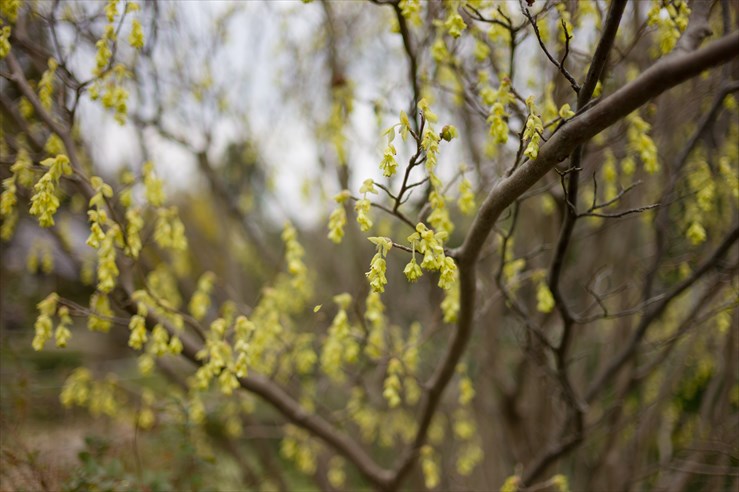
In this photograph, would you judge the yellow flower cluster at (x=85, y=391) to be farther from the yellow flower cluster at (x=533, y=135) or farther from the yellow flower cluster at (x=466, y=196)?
the yellow flower cluster at (x=533, y=135)

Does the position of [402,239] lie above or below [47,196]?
above

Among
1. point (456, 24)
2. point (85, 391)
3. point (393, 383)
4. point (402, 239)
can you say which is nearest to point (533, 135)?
point (456, 24)

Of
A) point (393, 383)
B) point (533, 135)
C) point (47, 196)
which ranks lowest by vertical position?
point (393, 383)

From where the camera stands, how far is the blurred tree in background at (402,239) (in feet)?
8.00

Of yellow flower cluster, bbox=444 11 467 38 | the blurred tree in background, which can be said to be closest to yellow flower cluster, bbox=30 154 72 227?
the blurred tree in background

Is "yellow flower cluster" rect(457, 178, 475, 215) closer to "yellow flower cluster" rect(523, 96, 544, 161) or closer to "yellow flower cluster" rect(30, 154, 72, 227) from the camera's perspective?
"yellow flower cluster" rect(523, 96, 544, 161)

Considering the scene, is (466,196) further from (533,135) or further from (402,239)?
(402,239)

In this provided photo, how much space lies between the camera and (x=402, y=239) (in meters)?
6.09

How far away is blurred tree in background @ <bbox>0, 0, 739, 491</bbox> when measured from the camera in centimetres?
244

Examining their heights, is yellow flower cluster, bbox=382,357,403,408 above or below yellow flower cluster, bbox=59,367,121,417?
above

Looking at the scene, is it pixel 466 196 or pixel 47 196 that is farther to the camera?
pixel 466 196

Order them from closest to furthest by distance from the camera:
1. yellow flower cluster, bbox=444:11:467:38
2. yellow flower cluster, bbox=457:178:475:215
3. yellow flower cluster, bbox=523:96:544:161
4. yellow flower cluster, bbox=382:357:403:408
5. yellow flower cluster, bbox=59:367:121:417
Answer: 1. yellow flower cluster, bbox=523:96:544:161
2. yellow flower cluster, bbox=444:11:467:38
3. yellow flower cluster, bbox=457:178:475:215
4. yellow flower cluster, bbox=382:357:403:408
5. yellow flower cluster, bbox=59:367:121:417

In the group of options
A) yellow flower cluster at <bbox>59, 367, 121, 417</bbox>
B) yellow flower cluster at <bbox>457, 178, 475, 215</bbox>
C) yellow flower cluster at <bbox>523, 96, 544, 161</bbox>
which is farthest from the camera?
yellow flower cluster at <bbox>59, 367, 121, 417</bbox>

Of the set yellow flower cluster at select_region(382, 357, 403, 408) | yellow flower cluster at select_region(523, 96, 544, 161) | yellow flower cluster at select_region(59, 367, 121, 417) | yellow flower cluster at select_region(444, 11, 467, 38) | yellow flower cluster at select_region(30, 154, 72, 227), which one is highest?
yellow flower cluster at select_region(444, 11, 467, 38)
